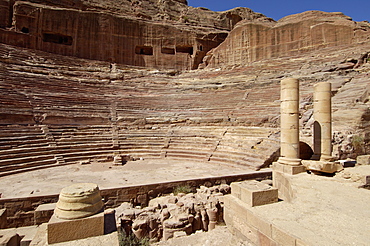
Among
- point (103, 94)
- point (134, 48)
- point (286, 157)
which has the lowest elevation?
point (286, 157)

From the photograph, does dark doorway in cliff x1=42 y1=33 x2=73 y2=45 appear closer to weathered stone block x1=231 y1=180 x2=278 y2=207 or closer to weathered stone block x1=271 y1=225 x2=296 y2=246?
weathered stone block x1=231 y1=180 x2=278 y2=207

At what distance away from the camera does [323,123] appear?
29.2 ft

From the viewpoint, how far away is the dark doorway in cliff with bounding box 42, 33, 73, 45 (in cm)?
2266

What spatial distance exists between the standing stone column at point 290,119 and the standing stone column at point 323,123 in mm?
1106

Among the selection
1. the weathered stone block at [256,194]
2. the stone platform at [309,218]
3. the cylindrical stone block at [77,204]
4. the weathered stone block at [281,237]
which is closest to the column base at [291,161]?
the stone platform at [309,218]

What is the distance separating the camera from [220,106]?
17.5 meters

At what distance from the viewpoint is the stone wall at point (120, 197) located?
6109 mm

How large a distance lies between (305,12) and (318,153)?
87.7 ft

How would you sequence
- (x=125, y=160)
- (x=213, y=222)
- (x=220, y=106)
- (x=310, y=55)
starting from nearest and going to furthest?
1. (x=213, y=222)
2. (x=125, y=160)
3. (x=220, y=106)
4. (x=310, y=55)

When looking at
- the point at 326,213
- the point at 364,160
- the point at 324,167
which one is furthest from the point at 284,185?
the point at 364,160

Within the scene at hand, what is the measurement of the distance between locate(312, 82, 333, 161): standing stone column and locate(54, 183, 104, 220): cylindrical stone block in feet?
28.2

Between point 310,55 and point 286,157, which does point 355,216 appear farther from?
point 310,55

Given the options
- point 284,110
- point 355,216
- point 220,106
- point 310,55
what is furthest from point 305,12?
point 355,216

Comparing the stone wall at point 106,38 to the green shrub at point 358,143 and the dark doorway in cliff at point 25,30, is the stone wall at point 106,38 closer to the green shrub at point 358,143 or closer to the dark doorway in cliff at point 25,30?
the dark doorway in cliff at point 25,30
